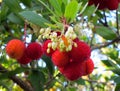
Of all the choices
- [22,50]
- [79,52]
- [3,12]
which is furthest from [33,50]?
[3,12]

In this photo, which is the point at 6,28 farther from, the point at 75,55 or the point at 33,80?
the point at 75,55

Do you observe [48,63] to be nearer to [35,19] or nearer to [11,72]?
[11,72]

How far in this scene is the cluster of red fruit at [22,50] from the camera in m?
1.26

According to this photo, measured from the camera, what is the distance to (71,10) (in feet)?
3.46

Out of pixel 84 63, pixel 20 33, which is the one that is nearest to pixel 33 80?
pixel 20 33

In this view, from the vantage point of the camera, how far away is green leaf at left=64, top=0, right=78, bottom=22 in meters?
1.04

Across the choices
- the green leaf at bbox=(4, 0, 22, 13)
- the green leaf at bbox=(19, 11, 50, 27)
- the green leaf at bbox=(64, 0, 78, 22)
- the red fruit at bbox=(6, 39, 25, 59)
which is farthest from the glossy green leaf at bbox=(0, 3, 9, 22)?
the green leaf at bbox=(64, 0, 78, 22)

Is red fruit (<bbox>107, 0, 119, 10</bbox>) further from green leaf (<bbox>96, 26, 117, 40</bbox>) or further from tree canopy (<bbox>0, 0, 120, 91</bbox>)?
green leaf (<bbox>96, 26, 117, 40</bbox>)

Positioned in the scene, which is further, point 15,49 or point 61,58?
point 15,49

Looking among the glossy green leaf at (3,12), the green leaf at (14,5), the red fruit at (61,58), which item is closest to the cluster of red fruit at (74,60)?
the red fruit at (61,58)

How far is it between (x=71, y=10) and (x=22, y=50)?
0.32 meters

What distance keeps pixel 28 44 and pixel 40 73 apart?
397 millimetres

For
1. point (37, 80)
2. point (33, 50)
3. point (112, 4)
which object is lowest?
point (37, 80)

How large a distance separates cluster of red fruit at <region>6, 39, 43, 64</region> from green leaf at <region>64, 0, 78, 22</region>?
0.26 m
